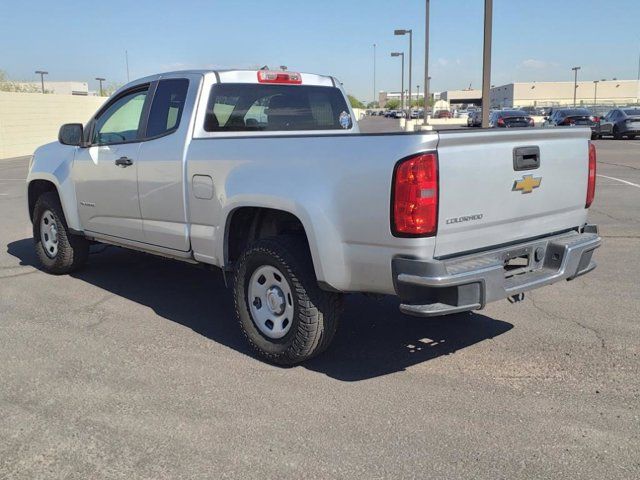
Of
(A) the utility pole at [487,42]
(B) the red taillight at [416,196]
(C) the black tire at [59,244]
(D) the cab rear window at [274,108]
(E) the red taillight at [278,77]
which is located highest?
(A) the utility pole at [487,42]

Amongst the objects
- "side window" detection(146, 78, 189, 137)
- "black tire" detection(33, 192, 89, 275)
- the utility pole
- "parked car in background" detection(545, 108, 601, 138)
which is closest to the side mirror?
"black tire" detection(33, 192, 89, 275)

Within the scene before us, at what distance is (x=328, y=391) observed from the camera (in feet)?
13.2

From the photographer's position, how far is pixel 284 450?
3328 mm

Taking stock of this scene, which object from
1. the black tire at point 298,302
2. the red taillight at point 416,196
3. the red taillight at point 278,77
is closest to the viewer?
the red taillight at point 416,196

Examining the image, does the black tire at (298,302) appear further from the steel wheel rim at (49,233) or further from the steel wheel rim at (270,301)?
the steel wheel rim at (49,233)

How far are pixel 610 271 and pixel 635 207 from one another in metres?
4.63

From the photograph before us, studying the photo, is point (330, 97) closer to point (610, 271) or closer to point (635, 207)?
point (610, 271)

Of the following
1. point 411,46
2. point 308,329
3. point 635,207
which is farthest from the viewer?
point 411,46

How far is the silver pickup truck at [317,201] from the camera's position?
11.8ft

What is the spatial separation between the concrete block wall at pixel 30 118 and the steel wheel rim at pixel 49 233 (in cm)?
2414

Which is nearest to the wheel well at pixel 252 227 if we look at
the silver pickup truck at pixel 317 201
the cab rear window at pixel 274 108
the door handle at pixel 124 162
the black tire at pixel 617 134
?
the silver pickup truck at pixel 317 201

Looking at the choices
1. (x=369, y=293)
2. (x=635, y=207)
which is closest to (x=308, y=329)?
(x=369, y=293)

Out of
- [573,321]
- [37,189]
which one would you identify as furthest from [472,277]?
[37,189]

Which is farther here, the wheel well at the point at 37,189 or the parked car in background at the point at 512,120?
the parked car in background at the point at 512,120
